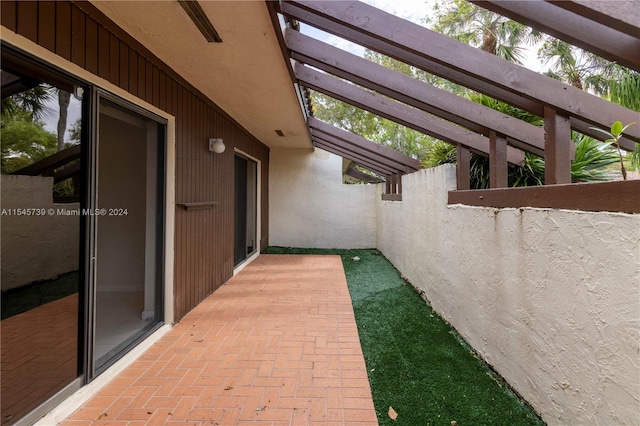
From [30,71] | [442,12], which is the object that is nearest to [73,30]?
[30,71]

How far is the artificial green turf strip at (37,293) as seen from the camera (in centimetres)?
227

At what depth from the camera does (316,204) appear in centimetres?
920

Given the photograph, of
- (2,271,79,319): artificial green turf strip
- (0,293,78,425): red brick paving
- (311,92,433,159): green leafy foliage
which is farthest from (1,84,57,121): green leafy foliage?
(311,92,433,159): green leafy foliage

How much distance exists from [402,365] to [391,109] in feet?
9.67

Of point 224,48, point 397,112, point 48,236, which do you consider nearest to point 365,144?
point 397,112

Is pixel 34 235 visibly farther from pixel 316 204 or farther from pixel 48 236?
pixel 316 204

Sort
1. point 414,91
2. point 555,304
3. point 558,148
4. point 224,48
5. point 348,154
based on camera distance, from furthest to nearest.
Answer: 1. point 348,154
2. point 414,91
3. point 224,48
4. point 558,148
5. point 555,304

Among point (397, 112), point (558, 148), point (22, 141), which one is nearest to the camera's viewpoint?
point (22, 141)

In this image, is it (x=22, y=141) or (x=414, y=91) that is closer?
(x=22, y=141)

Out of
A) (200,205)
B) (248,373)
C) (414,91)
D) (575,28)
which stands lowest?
(248,373)

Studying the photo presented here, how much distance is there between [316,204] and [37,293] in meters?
7.04

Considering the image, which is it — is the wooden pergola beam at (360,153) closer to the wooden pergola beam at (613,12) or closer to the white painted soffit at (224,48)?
the white painted soffit at (224,48)

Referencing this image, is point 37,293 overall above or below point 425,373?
above

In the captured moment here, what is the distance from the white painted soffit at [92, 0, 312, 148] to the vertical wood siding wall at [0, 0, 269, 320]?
0.46 feet
